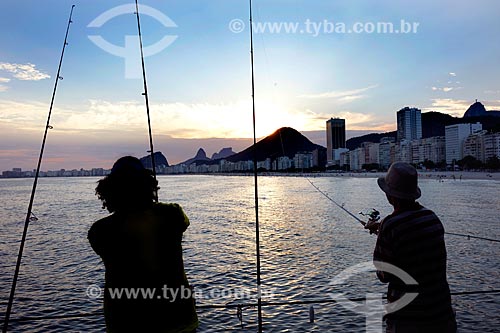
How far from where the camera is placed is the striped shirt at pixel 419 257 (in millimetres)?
2582

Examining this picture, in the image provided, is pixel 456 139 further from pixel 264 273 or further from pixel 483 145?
pixel 264 273

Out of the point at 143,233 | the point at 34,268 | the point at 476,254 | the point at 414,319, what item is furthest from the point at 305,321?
the point at 34,268

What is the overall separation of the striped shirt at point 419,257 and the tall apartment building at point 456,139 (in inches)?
6935

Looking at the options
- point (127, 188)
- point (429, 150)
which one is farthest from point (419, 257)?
point (429, 150)

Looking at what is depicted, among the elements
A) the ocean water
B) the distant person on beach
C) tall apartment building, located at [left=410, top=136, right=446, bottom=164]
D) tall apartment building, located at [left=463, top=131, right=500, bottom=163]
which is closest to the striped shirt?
the distant person on beach

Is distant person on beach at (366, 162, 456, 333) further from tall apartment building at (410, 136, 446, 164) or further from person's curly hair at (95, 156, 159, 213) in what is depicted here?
tall apartment building at (410, 136, 446, 164)

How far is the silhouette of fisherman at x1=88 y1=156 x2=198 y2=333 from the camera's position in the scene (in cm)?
221

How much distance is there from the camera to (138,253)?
222 centimetres

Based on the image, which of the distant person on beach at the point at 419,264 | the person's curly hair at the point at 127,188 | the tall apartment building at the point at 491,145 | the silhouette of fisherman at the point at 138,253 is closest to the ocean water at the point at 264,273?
the distant person on beach at the point at 419,264

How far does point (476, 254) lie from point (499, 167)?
383 ft

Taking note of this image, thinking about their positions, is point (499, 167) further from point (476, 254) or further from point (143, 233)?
point (143, 233)

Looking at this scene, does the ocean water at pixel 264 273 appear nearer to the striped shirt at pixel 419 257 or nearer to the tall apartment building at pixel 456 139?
the striped shirt at pixel 419 257

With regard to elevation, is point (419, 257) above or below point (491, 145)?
below

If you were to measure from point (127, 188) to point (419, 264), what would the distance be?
190 centimetres
